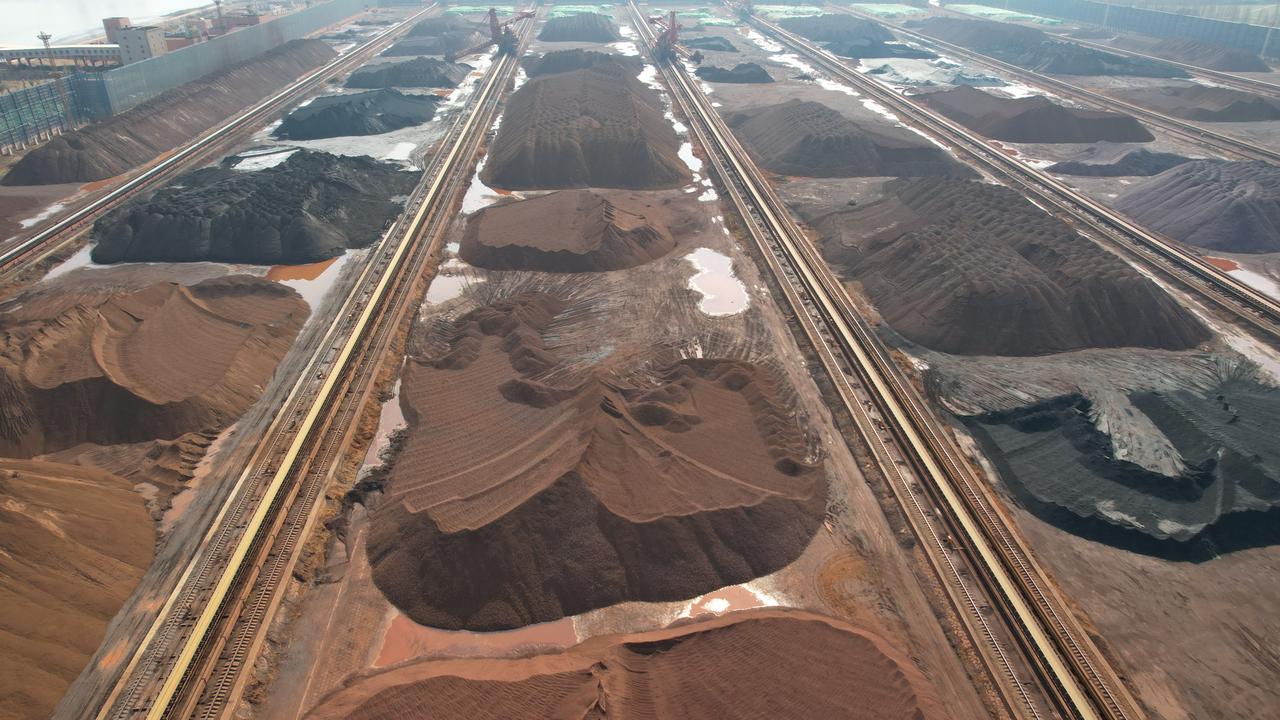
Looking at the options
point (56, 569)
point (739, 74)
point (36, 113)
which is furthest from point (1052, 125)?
point (36, 113)

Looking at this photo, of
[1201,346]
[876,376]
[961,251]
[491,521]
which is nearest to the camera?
[491,521]

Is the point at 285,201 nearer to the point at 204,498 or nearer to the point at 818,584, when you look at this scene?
the point at 204,498

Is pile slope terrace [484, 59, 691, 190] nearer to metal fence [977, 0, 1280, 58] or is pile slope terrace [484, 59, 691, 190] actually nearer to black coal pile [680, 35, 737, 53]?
black coal pile [680, 35, 737, 53]

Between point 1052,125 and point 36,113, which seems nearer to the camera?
point 36,113

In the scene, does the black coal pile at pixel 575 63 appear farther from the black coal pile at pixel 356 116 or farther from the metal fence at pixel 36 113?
the metal fence at pixel 36 113

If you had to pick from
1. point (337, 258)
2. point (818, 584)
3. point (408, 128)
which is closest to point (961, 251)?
point (818, 584)

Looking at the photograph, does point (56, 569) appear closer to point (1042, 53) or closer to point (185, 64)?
point (185, 64)
